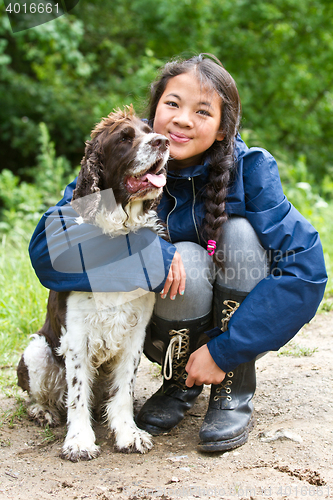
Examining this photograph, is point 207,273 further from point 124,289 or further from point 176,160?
point 176,160

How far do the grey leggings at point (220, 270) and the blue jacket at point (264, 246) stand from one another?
55 millimetres

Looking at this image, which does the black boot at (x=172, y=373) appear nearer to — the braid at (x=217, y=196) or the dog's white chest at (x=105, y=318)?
the dog's white chest at (x=105, y=318)

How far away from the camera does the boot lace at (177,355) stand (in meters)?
2.24

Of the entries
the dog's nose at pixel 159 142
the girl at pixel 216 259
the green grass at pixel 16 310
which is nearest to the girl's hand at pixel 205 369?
the girl at pixel 216 259

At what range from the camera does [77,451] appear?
2059 millimetres

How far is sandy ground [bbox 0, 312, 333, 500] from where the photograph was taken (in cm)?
170

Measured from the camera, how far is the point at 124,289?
6.79ft

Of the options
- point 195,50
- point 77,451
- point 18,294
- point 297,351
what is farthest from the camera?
point 195,50

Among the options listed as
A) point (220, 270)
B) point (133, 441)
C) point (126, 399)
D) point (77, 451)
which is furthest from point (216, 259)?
point (77, 451)

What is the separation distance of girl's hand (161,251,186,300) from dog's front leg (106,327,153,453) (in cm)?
27

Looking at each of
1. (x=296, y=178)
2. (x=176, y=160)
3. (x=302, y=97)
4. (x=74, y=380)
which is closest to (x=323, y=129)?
(x=302, y=97)

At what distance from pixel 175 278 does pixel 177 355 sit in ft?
1.44

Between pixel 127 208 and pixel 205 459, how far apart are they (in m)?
1.13

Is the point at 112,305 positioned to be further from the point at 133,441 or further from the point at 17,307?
the point at 17,307
